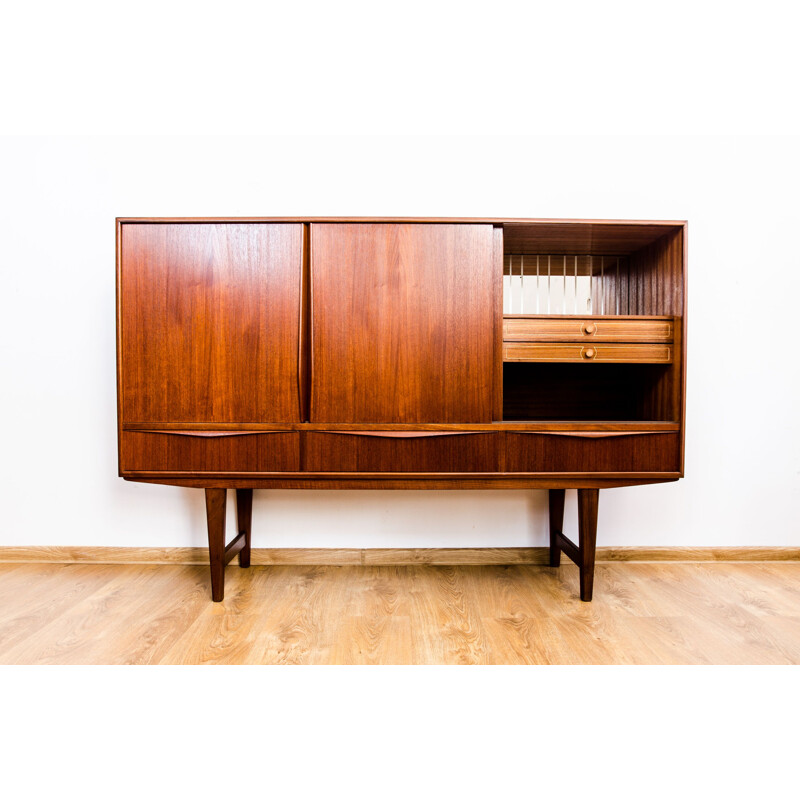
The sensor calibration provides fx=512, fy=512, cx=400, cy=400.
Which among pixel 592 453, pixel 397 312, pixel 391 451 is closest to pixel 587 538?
pixel 592 453

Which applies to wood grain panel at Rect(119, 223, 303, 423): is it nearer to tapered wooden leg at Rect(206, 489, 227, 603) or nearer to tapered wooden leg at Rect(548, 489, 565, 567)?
tapered wooden leg at Rect(206, 489, 227, 603)

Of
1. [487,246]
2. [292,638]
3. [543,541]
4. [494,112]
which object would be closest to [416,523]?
[543,541]

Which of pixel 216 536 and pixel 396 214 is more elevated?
pixel 396 214

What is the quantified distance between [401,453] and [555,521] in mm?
833

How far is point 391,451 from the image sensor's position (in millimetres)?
1646

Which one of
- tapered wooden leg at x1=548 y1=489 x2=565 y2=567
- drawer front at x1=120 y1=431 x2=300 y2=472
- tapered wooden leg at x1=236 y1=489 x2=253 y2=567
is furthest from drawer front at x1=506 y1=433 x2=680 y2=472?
tapered wooden leg at x1=236 y1=489 x2=253 y2=567

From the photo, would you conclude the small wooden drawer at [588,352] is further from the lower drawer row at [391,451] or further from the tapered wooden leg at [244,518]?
the tapered wooden leg at [244,518]

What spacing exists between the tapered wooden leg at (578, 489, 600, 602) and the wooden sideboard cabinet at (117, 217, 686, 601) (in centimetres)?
9

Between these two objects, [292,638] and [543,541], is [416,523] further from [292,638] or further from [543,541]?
[292,638]

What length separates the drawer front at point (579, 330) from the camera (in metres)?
1.66

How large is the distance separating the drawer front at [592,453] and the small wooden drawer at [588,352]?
0.25 metres

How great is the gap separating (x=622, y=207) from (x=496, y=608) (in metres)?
1.66

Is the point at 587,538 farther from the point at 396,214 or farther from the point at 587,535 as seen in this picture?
the point at 396,214

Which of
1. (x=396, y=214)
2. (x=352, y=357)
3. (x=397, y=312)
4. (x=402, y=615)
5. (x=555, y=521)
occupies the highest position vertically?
(x=396, y=214)
